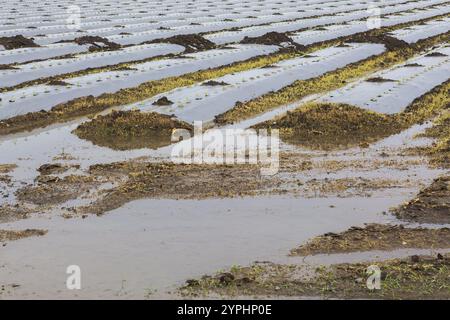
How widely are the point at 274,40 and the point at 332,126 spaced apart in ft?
42.3

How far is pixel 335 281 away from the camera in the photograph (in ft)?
22.3

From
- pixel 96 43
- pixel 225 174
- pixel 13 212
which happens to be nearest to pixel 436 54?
pixel 96 43

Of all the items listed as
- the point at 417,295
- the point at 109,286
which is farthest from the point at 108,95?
the point at 417,295

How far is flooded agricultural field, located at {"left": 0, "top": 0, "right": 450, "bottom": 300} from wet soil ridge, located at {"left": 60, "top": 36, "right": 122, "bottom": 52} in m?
1.67

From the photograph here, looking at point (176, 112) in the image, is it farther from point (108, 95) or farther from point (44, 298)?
point (44, 298)

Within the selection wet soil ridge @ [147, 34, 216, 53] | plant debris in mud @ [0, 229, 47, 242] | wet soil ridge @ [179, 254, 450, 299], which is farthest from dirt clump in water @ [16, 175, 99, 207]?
wet soil ridge @ [147, 34, 216, 53]

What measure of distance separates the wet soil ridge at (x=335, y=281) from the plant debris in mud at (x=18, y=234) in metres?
2.45

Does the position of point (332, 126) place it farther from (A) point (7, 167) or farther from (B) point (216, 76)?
(B) point (216, 76)

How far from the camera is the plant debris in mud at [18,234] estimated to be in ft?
27.2

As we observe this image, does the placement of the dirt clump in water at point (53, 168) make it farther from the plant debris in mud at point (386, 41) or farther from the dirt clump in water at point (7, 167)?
the plant debris in mud at point (386, 41)

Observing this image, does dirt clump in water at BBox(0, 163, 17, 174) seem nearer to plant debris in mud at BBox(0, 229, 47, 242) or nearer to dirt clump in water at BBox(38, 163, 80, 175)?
dirt clump in water at BBox(38, 163, 80, 175)

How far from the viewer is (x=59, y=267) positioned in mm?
7445

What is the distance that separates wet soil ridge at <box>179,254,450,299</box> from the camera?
21.4ft

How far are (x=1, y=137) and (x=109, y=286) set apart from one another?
7703 millimetres
